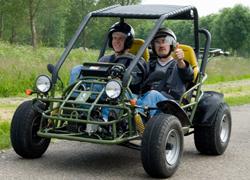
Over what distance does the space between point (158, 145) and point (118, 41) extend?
181 centimetres

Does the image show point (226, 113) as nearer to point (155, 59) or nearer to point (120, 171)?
point (155, 59)

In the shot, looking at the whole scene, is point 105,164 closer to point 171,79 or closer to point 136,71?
point 136,71

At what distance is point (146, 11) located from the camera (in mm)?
7352

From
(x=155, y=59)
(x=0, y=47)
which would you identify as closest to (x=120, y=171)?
(x=155, y=59)

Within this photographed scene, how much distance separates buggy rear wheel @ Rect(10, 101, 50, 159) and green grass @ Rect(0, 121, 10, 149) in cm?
96

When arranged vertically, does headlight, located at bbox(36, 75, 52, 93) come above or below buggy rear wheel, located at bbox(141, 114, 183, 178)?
above

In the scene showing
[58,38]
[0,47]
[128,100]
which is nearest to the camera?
[128,100]

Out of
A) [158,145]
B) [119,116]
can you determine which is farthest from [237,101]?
[158,145]

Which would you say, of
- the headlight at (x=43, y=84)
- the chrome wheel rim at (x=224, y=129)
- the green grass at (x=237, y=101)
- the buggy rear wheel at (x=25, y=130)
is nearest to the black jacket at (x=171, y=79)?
the chrome wheel rim at (x=224, y=129)

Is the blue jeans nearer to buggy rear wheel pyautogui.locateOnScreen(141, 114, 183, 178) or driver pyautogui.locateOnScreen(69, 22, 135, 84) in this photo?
buggy rear wheel pyautogui.locateOnScreen(141, 114, 183, 178)

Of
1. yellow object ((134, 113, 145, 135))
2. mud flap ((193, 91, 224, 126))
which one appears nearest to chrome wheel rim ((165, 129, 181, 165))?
yellow object ((134, 113, 145, 135))

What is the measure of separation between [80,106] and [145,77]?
1.10 metres

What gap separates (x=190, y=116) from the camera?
7586 millimetres

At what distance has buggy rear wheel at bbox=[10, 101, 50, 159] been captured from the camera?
690cm
